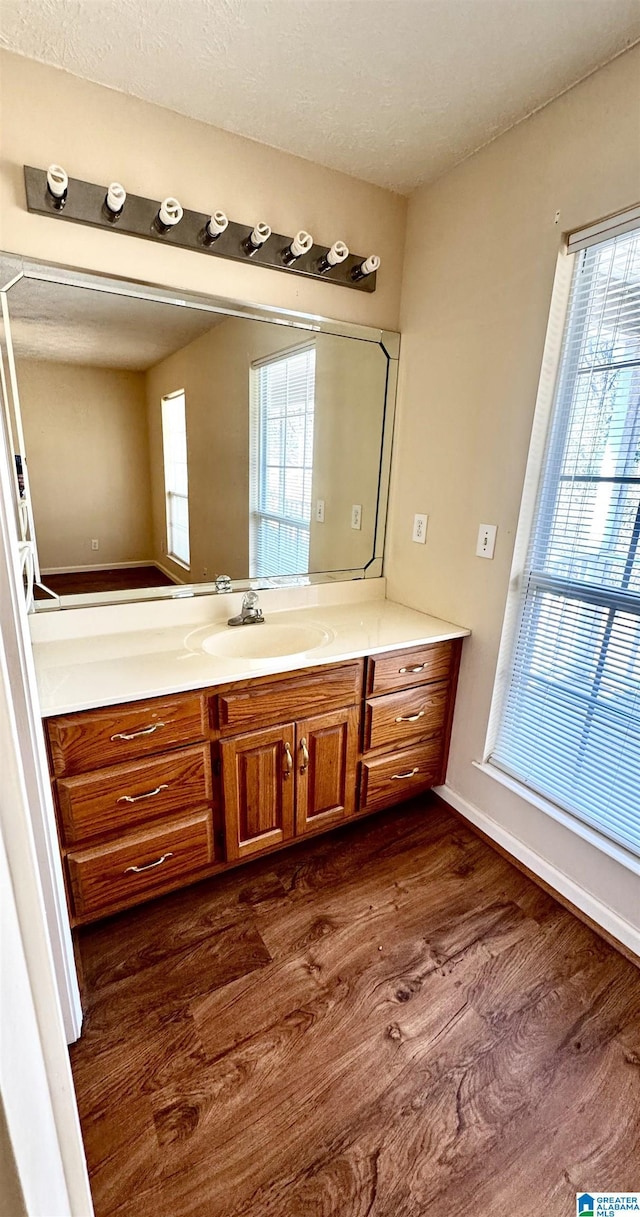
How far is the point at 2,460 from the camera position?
850 millimetres

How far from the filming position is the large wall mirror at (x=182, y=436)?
145cm

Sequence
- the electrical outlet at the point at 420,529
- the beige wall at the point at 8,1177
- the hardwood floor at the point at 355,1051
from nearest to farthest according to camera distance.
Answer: the beige wall at the point at 8,1177 < the hardwood floor at the point at 355,1051 < the electrical outlet at the point at 420,529

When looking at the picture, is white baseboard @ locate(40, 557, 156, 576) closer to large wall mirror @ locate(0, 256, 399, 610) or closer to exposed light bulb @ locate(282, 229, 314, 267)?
large wall mirror @ locate(0, 256, 399, 610)

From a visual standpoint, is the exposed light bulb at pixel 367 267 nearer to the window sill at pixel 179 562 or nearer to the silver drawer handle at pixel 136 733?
the window sill at pixel 179 562

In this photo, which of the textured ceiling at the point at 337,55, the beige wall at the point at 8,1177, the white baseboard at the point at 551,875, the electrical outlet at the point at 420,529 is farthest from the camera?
the electrical outlet at the point at 420,529

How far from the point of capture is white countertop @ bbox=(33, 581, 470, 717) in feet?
4.22

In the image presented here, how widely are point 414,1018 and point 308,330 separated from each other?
2.22 metres

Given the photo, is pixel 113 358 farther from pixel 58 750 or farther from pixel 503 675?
pixel 503 675

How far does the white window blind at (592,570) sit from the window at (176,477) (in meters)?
1.22

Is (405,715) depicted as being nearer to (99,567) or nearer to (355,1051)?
(355,1051)

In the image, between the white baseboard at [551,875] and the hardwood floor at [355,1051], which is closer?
the hardwood floor at [355,1051]

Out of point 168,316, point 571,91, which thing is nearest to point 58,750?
point 168,316

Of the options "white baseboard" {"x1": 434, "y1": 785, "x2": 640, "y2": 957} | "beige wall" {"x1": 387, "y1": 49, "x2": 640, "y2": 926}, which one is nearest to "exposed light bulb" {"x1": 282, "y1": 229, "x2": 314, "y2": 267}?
"beige wall" {"x1": 387, "y1": 49, "x2": 640, "y2": 926}

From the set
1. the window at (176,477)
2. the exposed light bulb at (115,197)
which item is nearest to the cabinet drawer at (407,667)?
the window at (176,477)
